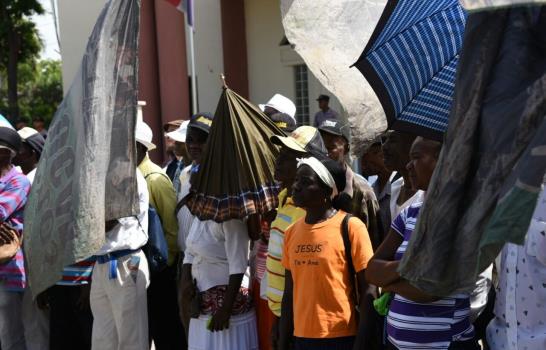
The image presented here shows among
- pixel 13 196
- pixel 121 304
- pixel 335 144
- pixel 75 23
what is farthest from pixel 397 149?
pixel 75 23

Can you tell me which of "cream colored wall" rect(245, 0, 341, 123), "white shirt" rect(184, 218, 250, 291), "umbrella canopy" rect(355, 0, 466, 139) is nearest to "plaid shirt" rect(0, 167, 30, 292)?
"white shirt" rect(184, 218, 250, 291)

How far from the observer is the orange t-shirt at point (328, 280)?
422 cm

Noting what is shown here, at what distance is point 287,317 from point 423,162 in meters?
1.45

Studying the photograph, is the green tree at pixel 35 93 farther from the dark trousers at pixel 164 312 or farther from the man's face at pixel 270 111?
the dark trousers at pixel 164 312

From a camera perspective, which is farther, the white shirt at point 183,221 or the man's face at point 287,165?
the white shirt at point 183,221

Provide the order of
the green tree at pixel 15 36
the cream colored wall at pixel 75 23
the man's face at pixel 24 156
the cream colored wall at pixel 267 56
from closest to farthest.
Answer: the man's face at pixel 24 156, the cream colored wall at pixel 267 56, the cream colored wall at pixel 75 23, the green tree at pixel 15 36

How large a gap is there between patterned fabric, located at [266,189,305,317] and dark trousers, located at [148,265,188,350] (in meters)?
1.69

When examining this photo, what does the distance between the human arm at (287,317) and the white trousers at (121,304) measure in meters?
1.50

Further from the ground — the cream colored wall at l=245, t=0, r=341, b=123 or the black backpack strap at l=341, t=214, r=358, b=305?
the cream colored wall at l=245, t=0, r=341, b=123

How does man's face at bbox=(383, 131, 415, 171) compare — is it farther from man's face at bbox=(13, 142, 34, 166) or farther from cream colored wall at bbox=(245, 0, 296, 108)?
cream colored wall at bbox=(245, 0, 296, 108)

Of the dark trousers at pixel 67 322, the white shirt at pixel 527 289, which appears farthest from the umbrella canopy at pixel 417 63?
the dark trousers at pixel 67 322

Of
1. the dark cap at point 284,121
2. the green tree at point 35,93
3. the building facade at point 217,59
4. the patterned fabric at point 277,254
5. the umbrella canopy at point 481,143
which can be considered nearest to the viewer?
the umbrella canopy at point 481,143

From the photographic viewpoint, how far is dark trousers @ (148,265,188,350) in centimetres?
631

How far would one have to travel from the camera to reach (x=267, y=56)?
1655cm
